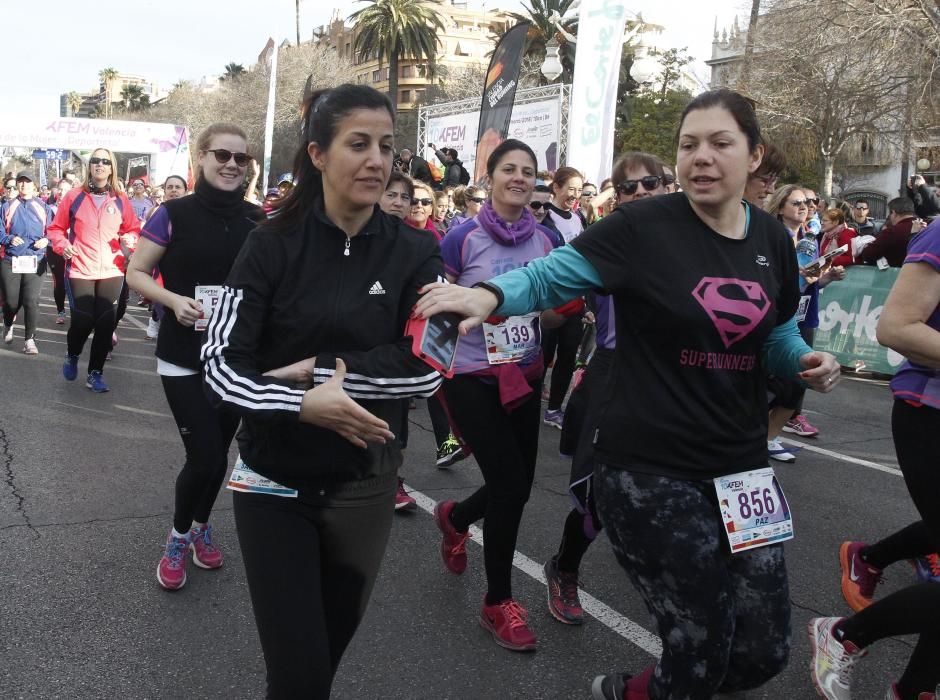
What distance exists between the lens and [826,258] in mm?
5309

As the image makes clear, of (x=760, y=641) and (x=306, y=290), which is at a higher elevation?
(x=306, y=290)

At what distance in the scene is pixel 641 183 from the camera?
4465mm

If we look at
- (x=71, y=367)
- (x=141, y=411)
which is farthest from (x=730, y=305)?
(x=71, y=367)

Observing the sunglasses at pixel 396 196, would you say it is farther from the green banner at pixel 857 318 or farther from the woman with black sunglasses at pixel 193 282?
the green banner at pixel 857 318

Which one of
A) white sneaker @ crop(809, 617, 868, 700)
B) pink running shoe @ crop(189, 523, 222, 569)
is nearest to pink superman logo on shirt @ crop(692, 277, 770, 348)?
white sneaker @ crop(809, 617, 868, 700)

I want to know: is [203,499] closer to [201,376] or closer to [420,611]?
[201,376]

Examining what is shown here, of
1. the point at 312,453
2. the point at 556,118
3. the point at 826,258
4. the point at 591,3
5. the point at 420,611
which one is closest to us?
the point at 312,453

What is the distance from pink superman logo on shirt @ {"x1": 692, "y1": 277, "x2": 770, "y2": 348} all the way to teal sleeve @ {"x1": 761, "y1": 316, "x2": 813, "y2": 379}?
19 cm

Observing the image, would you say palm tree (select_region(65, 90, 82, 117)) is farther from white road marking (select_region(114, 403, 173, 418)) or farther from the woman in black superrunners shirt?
the woman in black superrunners shirt

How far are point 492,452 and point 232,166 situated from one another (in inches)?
69.2

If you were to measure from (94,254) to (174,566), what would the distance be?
4.97 metres

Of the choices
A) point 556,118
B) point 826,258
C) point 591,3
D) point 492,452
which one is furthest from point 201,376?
point 556,118

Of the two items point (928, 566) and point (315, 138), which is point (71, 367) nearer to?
point (315, 138)

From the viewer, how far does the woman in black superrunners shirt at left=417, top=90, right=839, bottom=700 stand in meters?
2.31
